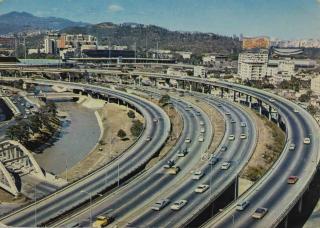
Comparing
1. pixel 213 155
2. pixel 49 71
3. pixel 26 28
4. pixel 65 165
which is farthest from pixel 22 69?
pixel 26 28

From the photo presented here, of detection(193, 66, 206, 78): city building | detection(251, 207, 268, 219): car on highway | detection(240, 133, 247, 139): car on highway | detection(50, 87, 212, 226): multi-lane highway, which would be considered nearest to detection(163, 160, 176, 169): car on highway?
detection(50, 87, 212, 226): multi-lane highway

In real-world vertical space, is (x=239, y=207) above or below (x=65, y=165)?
above

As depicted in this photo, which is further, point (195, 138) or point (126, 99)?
point (126, 99)

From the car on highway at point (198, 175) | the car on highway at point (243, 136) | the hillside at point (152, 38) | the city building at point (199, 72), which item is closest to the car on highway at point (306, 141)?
the car on highway at point (243, 136)

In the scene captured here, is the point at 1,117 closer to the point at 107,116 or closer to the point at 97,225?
the point at 107,116

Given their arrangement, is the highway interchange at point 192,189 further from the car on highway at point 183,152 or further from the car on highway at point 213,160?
the car on highway at point 213,160

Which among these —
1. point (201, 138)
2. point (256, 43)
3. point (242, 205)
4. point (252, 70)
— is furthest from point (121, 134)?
point (256, 43)

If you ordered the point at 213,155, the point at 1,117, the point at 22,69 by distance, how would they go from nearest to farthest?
1. the point at 213,155
2. the point at 1,117
3. the point at 22,69
